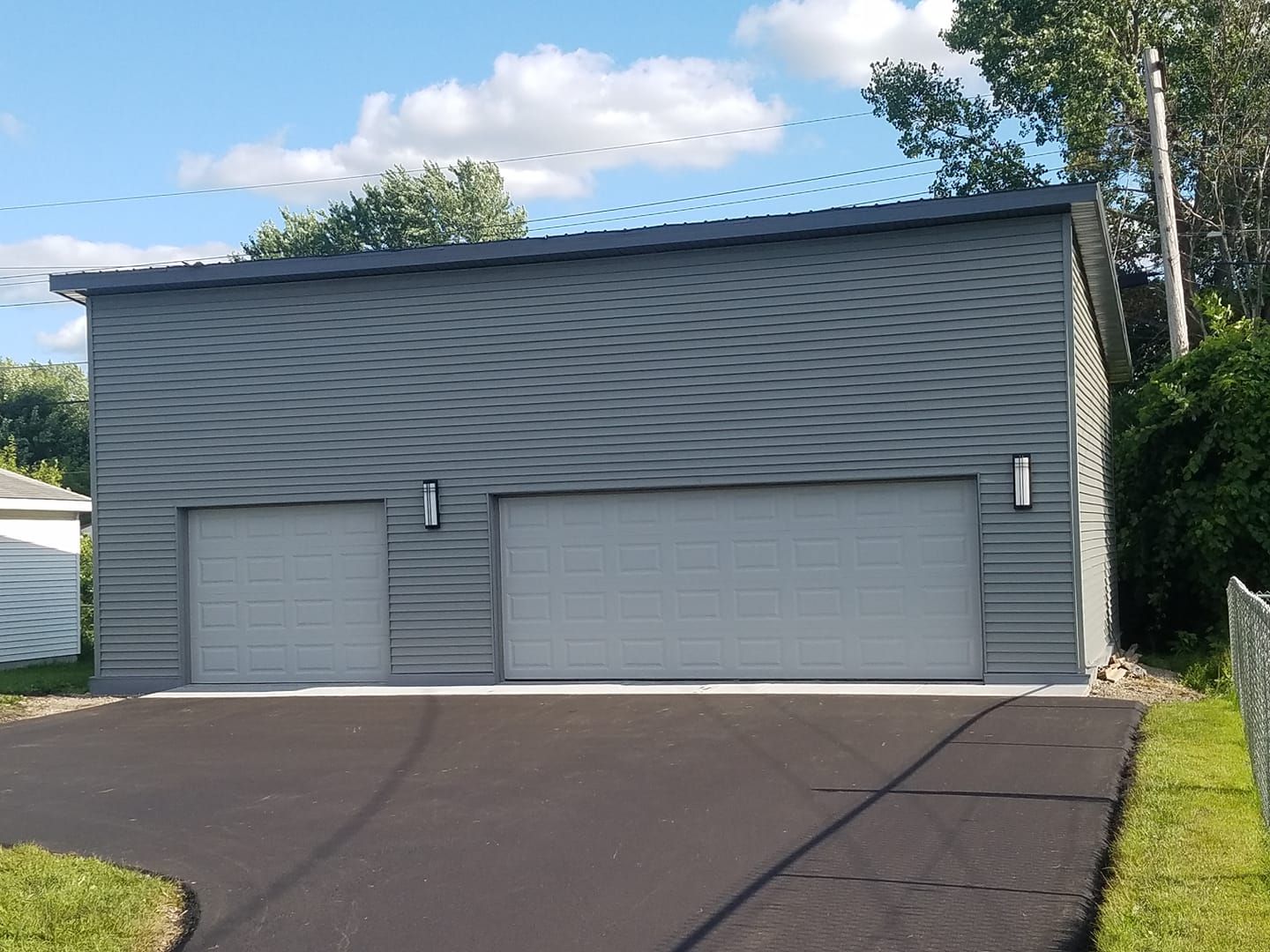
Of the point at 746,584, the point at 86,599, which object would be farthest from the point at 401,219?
the point at 746,584

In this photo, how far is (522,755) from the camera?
9.25 m

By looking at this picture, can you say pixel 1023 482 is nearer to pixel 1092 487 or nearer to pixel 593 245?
pixel 1092 487

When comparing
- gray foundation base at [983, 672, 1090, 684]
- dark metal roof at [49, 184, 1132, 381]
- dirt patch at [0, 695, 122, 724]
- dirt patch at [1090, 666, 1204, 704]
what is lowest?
dirt patch at [0, 695, 122, 724]

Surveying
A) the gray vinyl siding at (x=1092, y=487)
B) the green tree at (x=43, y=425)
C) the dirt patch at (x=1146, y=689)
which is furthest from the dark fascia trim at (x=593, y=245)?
the green tree at (x=43, y=425)

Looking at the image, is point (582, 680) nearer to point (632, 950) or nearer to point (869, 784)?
point (869, 784)

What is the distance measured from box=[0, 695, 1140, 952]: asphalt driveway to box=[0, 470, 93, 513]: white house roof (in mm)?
7968

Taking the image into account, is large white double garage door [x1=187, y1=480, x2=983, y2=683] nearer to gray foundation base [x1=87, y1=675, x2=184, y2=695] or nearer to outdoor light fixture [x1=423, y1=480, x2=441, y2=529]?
gray foundation base [x1=87, y1=675, x2=184, y2=695]

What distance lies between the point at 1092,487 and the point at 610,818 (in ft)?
26.5

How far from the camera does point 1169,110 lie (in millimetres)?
24906

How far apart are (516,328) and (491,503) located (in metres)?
1.83

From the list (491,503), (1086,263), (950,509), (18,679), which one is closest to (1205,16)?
(1086,263)

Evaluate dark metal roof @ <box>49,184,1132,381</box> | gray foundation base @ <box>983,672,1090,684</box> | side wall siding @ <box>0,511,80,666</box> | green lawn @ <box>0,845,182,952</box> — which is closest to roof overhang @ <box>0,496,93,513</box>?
side wall siding @ <box>0,511,80,666</box>

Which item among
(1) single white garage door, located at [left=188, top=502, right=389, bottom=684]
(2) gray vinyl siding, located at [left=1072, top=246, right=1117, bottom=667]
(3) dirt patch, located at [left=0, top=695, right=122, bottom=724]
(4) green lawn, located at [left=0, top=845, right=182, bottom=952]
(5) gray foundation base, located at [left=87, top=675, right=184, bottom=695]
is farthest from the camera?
(5) gray foundation base, located at [left=87, top=675, right=184, bottom=695]

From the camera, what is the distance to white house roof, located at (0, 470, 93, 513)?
728 inches
